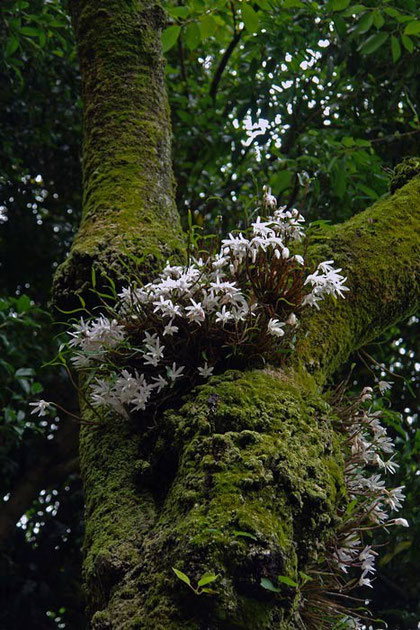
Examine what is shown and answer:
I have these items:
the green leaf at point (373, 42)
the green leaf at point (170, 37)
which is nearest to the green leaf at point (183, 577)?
the green leaf at point (170, 37)

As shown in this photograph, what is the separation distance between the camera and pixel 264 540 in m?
1.24

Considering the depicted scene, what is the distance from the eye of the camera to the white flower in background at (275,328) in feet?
5.41

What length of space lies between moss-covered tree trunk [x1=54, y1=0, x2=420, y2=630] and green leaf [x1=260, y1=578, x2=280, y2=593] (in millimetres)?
10

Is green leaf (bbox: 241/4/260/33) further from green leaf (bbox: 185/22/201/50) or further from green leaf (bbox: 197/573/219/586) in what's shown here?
green leaf (bbox: 197/573/219/586)

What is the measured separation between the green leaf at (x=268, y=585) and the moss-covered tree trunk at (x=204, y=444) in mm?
10

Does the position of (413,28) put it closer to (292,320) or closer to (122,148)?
(122,148)

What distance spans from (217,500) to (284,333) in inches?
21.3

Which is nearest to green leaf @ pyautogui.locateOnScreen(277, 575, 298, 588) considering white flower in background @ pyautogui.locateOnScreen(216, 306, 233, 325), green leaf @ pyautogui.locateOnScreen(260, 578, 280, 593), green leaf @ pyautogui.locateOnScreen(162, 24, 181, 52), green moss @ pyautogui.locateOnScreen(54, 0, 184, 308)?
green leaf @ pyautogui.locateOnScreen(260, 578, 280, 593)

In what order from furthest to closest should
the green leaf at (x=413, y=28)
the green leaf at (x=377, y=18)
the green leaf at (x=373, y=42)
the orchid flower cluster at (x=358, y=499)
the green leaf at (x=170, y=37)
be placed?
the green leaf at (x=373, y=42)
the green leaf at (x=377, y=18)
the green leaf at (x=413, y=28)
the green leaf at (x=170, y=37)
the orchid flower cluster at (x=358, y=499)

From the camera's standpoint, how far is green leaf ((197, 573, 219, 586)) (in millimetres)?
1151

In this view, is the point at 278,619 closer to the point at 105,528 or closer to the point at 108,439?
the point at 105,528

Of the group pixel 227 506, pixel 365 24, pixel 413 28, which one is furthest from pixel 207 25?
pixel 227 506

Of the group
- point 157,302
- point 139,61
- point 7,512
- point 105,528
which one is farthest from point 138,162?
point 7,512

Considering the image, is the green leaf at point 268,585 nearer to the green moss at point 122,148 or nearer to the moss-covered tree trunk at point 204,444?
the moss-covered tree trunk at point 204,444
